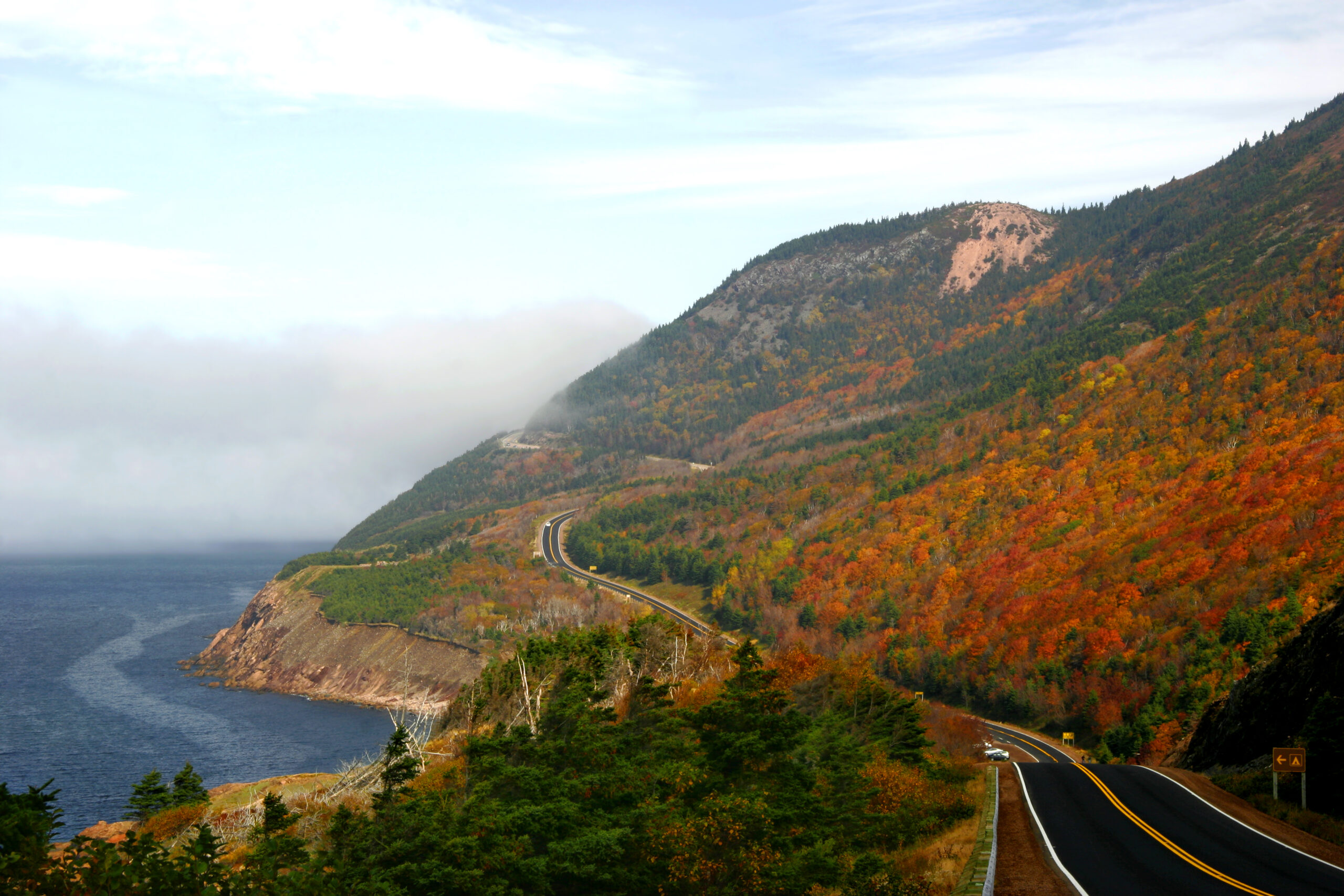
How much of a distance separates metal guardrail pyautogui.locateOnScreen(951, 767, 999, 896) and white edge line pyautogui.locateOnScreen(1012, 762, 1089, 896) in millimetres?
1405

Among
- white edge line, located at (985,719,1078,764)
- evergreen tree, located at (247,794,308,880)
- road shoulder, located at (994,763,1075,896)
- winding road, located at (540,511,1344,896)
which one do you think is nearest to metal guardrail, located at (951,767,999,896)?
road shoulder, located at (994,763,1075,896)

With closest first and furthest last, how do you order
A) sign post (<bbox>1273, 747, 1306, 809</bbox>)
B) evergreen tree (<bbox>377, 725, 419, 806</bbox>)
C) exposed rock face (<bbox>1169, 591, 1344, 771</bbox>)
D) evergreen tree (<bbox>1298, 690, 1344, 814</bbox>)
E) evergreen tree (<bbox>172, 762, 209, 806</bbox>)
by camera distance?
sign post (<bbox>1273, 747, 1306, 809</bbox>), evergreen tree (<bbox>1298, 690, 1344, 814</bbox>), exposed rock face (<bbox>1169, 591, 1344, 771</bbox>), evergreen tree (<bbox>377, 725, 419, 806</bbox>), evergreen tree (<bbox>172, 762, 209, 806</bbox>)

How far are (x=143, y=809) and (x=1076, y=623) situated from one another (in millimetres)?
121802

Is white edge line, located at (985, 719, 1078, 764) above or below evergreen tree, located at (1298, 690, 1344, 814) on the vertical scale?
below

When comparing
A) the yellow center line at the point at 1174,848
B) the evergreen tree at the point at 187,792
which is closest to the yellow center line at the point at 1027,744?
the yellow center line at the point at 1174,848

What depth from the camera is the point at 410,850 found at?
38031 millimetres

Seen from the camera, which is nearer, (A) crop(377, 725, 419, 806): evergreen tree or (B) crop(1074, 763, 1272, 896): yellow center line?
(B) crop(1074, 763, 1272, 896): yellow center line

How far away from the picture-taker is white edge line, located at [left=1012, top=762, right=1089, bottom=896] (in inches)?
1072

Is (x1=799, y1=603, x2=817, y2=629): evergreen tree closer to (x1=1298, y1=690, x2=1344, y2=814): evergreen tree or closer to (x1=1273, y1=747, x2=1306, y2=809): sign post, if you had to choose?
(x1=1298, y1=690, x2=1344, y2=814): evergreen tree

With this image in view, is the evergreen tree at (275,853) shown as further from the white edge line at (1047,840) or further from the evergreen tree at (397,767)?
the white edge line at (1047,840)

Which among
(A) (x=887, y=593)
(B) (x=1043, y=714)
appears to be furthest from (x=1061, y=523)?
(B) (x=1043, y=714)

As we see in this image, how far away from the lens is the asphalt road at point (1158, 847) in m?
27.3

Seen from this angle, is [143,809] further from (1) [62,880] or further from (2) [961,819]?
(2) [961,819]

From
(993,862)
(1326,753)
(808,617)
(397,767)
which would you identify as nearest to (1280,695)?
(1326,753)
